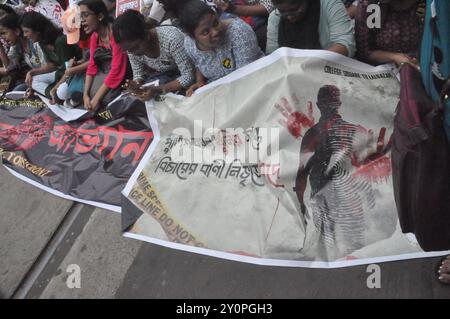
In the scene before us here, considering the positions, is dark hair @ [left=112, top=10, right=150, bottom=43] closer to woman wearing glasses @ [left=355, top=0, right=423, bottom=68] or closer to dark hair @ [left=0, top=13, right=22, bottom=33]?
woman wearing glasses @ [left=355, top=0, right=423, bottom=68]

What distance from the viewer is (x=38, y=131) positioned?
346cm

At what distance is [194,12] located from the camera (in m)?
2.19

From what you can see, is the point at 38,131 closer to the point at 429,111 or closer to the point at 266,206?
the point at 266,206

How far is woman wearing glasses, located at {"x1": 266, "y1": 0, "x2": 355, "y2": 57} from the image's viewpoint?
84.4 inches

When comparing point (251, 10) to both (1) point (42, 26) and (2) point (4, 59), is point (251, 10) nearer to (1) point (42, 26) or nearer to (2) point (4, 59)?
(1) point (42, 26)

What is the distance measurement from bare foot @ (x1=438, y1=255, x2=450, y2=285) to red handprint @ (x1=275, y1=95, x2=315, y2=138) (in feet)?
2.79

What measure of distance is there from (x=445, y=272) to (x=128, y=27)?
2194 mm

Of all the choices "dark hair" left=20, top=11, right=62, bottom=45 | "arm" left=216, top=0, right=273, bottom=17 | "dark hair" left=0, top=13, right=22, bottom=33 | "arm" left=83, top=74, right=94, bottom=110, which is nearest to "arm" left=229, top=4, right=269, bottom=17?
"arm" left=216, top=0, right=273, bottom=17

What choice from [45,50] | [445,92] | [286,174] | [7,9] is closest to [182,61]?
[286,174]

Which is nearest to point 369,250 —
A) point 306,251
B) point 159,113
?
point 306,251

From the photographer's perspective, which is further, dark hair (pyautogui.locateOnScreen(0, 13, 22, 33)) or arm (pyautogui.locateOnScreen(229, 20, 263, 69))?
dark hair (pyautogui.locateOnScreen(0, 13, 22, 33))

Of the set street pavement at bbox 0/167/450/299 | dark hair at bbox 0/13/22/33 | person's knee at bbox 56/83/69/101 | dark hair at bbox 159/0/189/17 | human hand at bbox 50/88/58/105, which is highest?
dark hair at bbox 159/0/189/17

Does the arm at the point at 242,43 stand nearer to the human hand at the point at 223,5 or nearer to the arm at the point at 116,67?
the human hand at the point at 223,5
